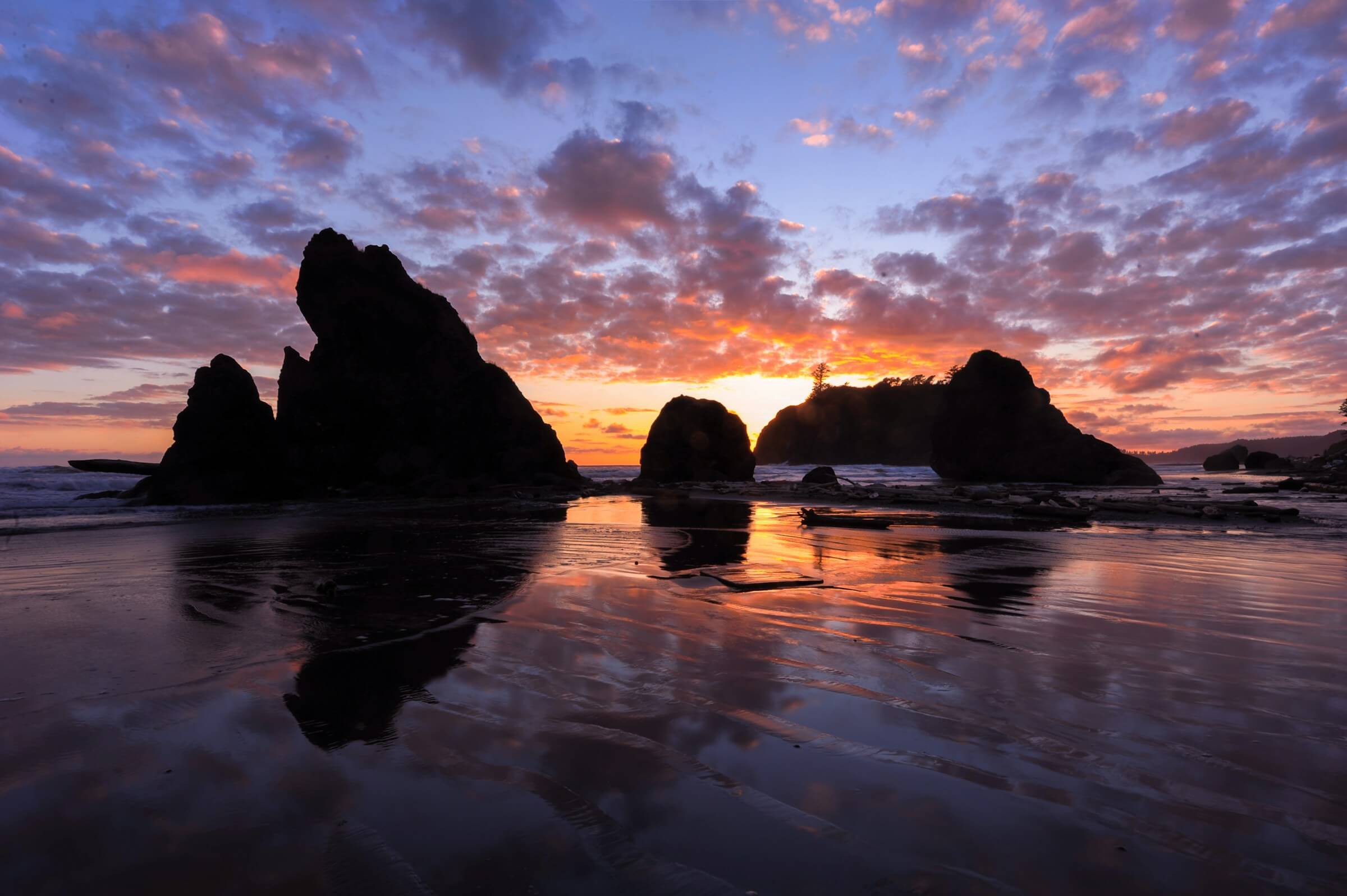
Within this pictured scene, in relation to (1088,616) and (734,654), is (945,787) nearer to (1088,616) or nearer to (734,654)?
(734,654)

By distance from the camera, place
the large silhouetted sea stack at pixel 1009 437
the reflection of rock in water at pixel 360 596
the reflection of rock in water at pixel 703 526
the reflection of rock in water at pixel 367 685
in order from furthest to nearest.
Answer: the large silhouetted sea stack at pixel 1009 437 < the reflection of rock in water at pixel 703 526 < the reflection of rock in water at pixel 360 596 < the reflection of rock in water at pixel 367 685

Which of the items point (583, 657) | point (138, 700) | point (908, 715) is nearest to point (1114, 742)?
point (908, 715)

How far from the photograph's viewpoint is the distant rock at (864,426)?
3536 inches

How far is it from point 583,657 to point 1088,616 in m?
3.87

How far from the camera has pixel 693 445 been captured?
34438 mm

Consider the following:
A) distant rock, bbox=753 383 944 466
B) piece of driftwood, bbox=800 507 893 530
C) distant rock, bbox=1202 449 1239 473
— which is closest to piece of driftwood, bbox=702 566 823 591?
piece of driftwood, bbox=800 507 893 530

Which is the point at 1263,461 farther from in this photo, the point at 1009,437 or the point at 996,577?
the point at 996,577

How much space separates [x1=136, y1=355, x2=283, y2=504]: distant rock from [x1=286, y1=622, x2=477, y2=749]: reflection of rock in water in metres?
21.2

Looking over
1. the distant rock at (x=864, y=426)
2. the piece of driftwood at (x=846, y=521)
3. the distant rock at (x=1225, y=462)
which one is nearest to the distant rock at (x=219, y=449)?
the piece of driftwood at (x=846, y=521)

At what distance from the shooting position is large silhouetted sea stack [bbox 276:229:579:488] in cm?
2769

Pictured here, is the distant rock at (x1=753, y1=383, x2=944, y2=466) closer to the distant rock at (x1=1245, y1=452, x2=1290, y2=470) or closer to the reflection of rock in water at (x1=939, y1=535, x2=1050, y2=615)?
the distant rock at (x1=1245, y1=452, x2=1290, y2=470)

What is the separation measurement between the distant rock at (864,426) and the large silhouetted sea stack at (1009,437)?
46945mm

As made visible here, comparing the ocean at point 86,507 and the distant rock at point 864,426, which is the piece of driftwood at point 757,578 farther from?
the distant rock at point 864,426

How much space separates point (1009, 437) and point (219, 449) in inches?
1638
